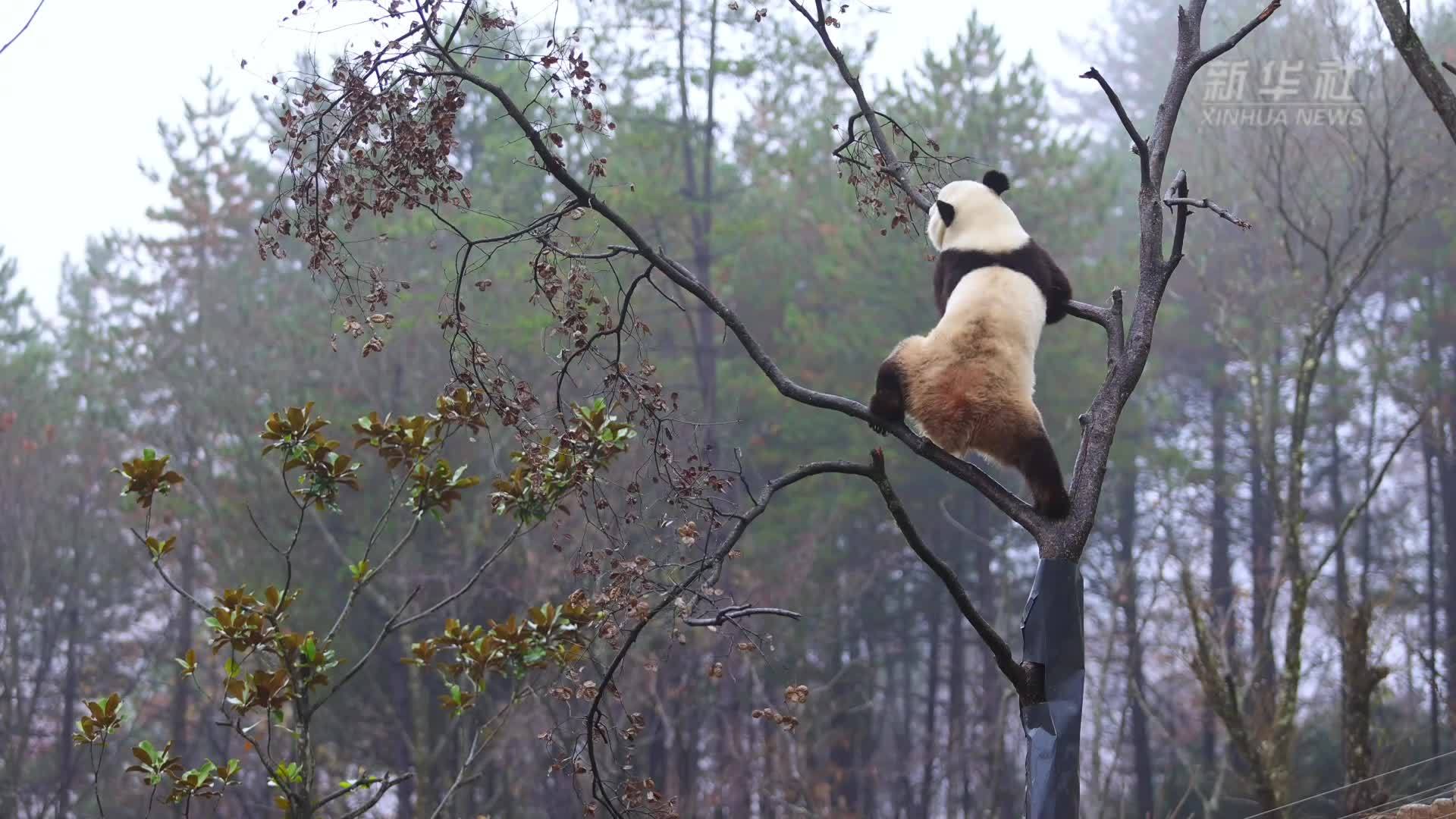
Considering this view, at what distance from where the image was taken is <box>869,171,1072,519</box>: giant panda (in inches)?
125

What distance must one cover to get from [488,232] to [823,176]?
213 inches

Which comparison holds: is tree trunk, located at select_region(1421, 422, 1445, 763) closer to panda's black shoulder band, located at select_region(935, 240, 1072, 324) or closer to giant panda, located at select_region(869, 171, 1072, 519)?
panda's black shoulder band, located at select_region(935, 240, 1072, 324)

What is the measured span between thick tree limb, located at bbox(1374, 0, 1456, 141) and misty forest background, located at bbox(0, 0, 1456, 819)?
→ 679cm

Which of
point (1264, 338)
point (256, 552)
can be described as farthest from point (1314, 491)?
point (256, 552)

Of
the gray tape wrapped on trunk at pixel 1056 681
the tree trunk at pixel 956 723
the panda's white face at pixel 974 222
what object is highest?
the tree trunk at pixel 956 723

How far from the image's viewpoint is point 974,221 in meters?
3.53

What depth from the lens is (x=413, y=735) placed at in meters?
13.3

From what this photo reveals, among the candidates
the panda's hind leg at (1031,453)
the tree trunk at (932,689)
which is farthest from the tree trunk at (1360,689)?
the tree trunk at (932,689)

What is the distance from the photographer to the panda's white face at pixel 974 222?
3459 millimetres

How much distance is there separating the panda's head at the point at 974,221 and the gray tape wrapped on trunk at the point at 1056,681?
0.93 m

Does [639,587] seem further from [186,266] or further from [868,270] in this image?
[186,266]

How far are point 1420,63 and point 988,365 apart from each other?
68.8 inches

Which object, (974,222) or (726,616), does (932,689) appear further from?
(726,616)

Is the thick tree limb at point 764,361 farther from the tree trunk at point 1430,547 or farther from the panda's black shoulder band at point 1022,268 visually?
the tree trunk at point 1430,547
